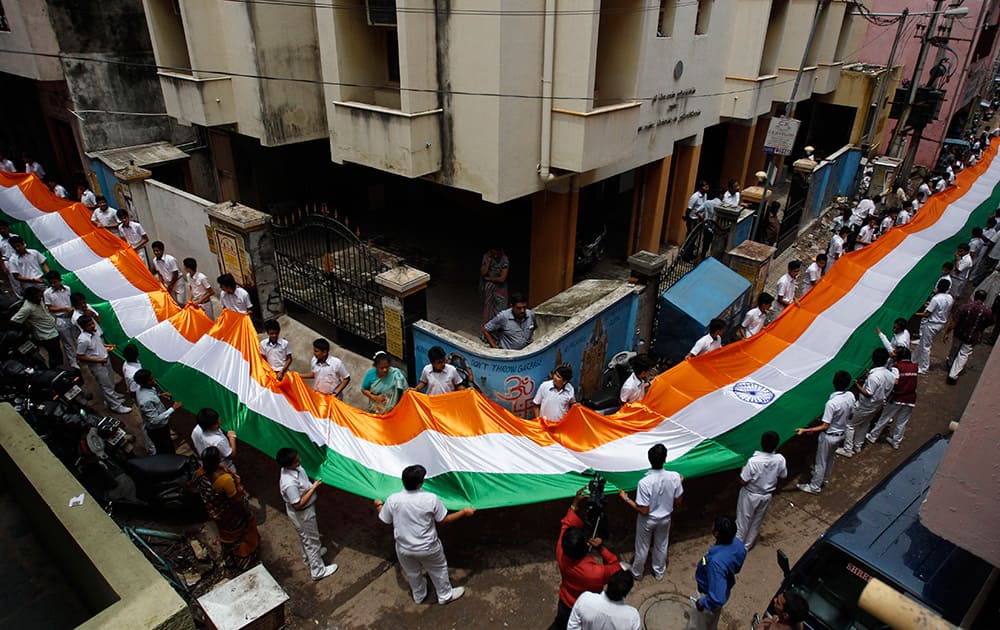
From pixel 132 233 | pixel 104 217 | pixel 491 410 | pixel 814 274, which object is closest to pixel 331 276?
pixel 491 410

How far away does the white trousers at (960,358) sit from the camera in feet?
31.5

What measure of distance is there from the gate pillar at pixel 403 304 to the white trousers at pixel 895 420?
6294 millimetres

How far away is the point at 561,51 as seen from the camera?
1036cm

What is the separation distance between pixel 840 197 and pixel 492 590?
18.4 m

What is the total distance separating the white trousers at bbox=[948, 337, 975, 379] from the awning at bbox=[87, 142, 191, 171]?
16299mm

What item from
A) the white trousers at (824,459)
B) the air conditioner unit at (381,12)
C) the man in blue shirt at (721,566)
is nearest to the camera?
the man in blue shirt at (721,566)

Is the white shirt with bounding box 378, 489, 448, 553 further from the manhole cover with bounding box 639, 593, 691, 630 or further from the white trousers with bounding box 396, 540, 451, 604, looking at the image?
the manhole cover with bounding box 639, 593, 691, 630

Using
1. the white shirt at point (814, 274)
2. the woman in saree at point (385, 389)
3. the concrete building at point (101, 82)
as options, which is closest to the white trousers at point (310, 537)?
the woman in saree at point (385, 389)

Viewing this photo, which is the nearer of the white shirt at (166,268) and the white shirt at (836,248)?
the white shirt at (166,268)

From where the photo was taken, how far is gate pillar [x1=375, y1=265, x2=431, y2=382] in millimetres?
8203

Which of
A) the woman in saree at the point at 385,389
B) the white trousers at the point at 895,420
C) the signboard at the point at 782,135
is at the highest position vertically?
the signboard at the point at 782,135

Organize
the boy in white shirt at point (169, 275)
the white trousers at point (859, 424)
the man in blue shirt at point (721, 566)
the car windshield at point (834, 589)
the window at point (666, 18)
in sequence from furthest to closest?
the window at point (666, 18)
the boy in white shirt at point (169, 275)
the white trousers at point (859, 424)
the man in blue shirt at point (721, 566)
the car windshield at point (834, 589)

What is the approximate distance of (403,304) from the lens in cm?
827

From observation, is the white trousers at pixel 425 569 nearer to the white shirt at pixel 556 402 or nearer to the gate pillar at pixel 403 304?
the white shirt at pixel 556 402
